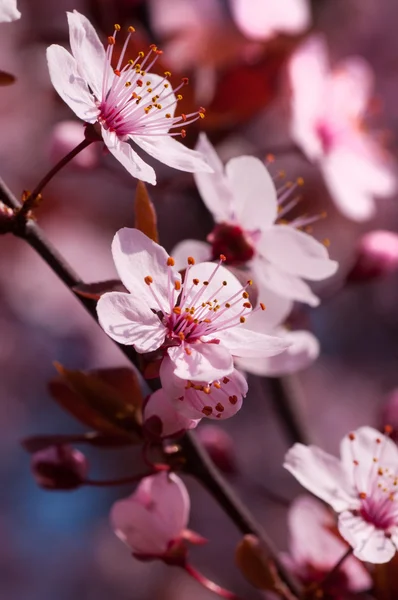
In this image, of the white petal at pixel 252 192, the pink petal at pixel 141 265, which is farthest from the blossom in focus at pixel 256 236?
the pink petal at pixel 141 265

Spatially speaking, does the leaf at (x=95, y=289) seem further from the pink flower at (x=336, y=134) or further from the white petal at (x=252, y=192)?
the pink flower at (x=336, y=134)

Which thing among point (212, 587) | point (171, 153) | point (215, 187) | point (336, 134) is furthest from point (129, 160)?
point (336, 134)

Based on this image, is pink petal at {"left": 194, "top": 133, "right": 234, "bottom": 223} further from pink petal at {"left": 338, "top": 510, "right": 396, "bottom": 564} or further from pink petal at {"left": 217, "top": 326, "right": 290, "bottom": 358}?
pink petal at {"left": 338, "top": 510, "right": 396, "bottom": 564}

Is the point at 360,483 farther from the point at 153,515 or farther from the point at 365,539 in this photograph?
the point at 153,515

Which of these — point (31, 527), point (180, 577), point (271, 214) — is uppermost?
point (271, 214)

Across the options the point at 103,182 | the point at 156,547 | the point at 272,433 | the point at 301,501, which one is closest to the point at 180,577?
the point at 272,433

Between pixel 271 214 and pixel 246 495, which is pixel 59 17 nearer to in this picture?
pixel 246 495
